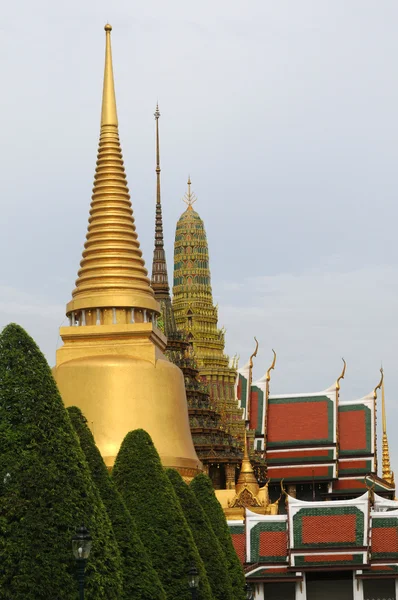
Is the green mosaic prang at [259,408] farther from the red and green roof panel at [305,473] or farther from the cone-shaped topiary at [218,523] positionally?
the cone-shaped topiary at [218,523]

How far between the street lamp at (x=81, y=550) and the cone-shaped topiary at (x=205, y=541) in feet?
38.9

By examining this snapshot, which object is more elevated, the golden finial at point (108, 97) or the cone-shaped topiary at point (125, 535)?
the golden finial at point (108, 97)

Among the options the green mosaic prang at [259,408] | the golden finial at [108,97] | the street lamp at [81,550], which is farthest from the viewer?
the green mosaic prang at [259,408]

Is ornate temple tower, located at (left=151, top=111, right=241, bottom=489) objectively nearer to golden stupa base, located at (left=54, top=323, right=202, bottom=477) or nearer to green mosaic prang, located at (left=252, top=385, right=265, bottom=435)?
green mosaic prang, located at (left=252, top=385, right=265, bottom=435)

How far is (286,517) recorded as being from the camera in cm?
5234

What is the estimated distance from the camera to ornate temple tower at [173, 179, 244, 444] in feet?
271

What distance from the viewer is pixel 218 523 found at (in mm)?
35562

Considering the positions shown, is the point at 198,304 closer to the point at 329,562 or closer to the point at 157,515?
the point at 329,562

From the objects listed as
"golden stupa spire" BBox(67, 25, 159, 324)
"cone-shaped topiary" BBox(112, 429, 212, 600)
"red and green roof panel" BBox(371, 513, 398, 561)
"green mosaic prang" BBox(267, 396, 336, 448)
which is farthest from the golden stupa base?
"green mosaic prang" BBox(267, 396, 336, 448)

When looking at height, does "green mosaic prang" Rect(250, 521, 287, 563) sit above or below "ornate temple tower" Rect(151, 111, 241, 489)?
below

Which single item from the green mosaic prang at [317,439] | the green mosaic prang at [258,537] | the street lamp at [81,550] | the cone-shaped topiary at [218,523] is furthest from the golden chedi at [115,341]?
the street lamp at [81,550]

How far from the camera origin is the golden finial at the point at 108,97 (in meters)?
53.8

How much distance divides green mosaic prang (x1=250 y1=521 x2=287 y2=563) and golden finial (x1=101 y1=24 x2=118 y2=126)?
612 inches

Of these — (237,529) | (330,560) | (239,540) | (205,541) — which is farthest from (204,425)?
(205,541)
